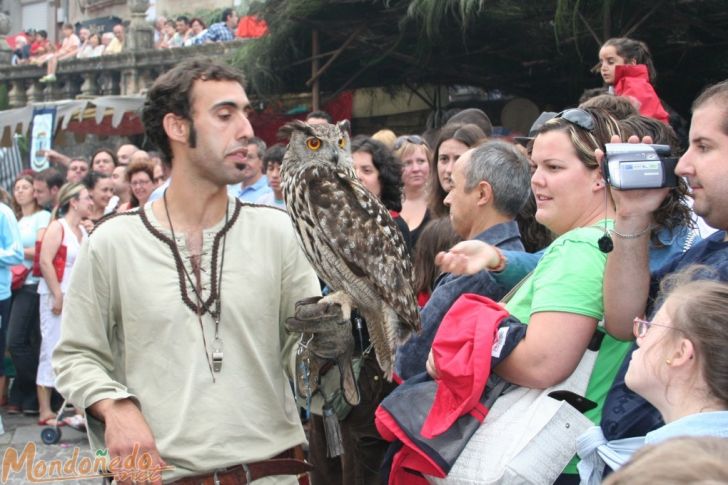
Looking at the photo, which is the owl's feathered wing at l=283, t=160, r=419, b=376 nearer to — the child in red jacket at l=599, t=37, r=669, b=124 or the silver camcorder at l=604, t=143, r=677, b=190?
the silver camcorder at l=604, t=143, r=677, b=190

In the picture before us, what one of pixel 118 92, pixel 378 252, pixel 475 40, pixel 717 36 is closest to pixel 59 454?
pixel 378 252

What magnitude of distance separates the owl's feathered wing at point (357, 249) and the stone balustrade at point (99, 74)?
41.8 feet

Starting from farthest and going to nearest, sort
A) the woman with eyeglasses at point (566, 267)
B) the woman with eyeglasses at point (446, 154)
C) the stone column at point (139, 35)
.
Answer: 1. the stone column at point (139, 35)
2. the woman with eyeglasses at point (446, 154)
3. the woman with eyeglasses at point (566, 267)

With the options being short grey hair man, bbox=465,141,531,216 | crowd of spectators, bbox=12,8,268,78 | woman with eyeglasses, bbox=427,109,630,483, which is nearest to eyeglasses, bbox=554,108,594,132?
woman with eyeglasses, bbox=427,109,630,483

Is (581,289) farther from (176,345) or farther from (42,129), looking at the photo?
(42,129)

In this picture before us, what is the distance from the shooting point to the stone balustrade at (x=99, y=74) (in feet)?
57.8

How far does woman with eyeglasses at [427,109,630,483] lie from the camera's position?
105 inches

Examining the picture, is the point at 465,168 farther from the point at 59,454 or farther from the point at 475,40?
the point at 475,40

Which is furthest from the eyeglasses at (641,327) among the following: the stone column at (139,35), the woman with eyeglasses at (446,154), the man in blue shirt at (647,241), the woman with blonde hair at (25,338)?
the stone column at (139,35)

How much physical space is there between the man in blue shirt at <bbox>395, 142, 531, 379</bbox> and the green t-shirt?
2.44ft

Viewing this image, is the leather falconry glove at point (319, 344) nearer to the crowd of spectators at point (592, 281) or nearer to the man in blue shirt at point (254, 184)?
the crowd of spectators at point (592, 281)

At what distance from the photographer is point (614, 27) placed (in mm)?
7695

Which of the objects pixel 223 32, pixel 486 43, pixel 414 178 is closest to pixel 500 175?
pixel 414 178

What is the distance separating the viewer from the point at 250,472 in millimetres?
2723
